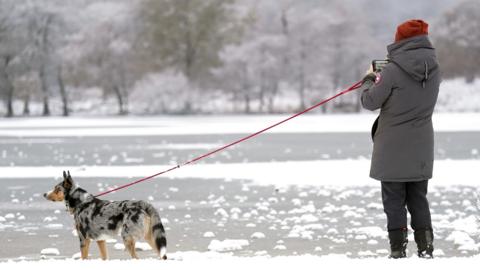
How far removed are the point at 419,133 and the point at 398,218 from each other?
0.75 metres

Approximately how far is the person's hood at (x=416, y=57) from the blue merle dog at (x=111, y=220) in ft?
8.62

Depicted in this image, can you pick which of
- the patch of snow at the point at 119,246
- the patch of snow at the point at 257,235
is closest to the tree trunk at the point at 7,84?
the patch of snow at the point at 257,235

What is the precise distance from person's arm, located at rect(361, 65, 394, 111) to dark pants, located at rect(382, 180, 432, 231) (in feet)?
2.29

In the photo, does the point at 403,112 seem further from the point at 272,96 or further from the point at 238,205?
the point at 272,96

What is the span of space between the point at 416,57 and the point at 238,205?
286 inches

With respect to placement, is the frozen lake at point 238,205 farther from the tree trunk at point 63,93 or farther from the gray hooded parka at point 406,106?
the tree trunk at point 63,93

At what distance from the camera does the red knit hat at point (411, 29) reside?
6.83 metres

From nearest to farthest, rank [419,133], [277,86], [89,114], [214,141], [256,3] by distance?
[419,133] < [214,141] < [89,114] < [277,86] < [256,3]

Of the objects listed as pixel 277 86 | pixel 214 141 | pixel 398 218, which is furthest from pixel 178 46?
pixel 398 218

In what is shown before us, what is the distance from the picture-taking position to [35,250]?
971 centimetres

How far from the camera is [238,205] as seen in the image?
44.9ft

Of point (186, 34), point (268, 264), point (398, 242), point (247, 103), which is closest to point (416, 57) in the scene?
point (398, 242)

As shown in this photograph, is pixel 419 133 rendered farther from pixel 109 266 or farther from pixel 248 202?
pixel 248 202

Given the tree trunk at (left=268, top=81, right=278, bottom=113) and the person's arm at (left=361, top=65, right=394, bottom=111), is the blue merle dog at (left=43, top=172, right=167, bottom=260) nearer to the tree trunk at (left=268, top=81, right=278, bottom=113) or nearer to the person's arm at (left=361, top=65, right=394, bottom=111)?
the person's arm at (left=361, top=65, right=394, bottom=111)
